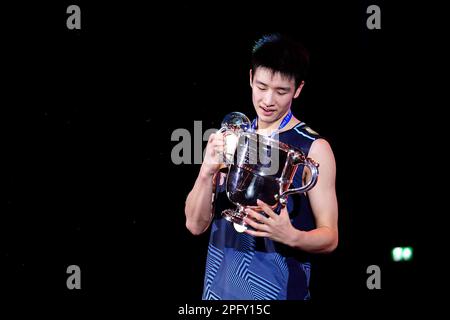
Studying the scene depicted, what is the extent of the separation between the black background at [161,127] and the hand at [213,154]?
93 centimetres

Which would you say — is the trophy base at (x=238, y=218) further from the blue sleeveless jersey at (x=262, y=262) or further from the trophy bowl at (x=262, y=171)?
the blue sleeveless jersey at (x=262, y=262)

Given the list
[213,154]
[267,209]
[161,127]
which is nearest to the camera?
[267,209]

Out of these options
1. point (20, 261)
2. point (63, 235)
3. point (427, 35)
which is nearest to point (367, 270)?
point (427, 35)

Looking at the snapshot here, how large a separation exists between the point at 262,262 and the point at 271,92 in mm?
544

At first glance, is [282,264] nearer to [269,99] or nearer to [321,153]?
[321,153]

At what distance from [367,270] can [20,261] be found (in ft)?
5.63

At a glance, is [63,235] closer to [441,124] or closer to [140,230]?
[140,230]

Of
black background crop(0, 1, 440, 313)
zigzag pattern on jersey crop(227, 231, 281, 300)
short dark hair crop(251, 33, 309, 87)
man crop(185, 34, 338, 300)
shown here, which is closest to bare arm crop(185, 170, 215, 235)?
man crop(185, 34, 338, 300)

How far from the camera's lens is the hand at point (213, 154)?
1.53 m

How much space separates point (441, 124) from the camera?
8.57 ft

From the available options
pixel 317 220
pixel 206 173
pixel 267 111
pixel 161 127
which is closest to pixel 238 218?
pixel 206 173

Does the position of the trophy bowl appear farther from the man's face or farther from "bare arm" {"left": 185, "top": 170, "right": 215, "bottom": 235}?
the man's face

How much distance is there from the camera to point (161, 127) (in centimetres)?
257

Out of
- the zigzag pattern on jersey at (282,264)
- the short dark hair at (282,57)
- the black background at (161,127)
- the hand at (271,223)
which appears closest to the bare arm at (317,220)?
the hand at (271,223)
